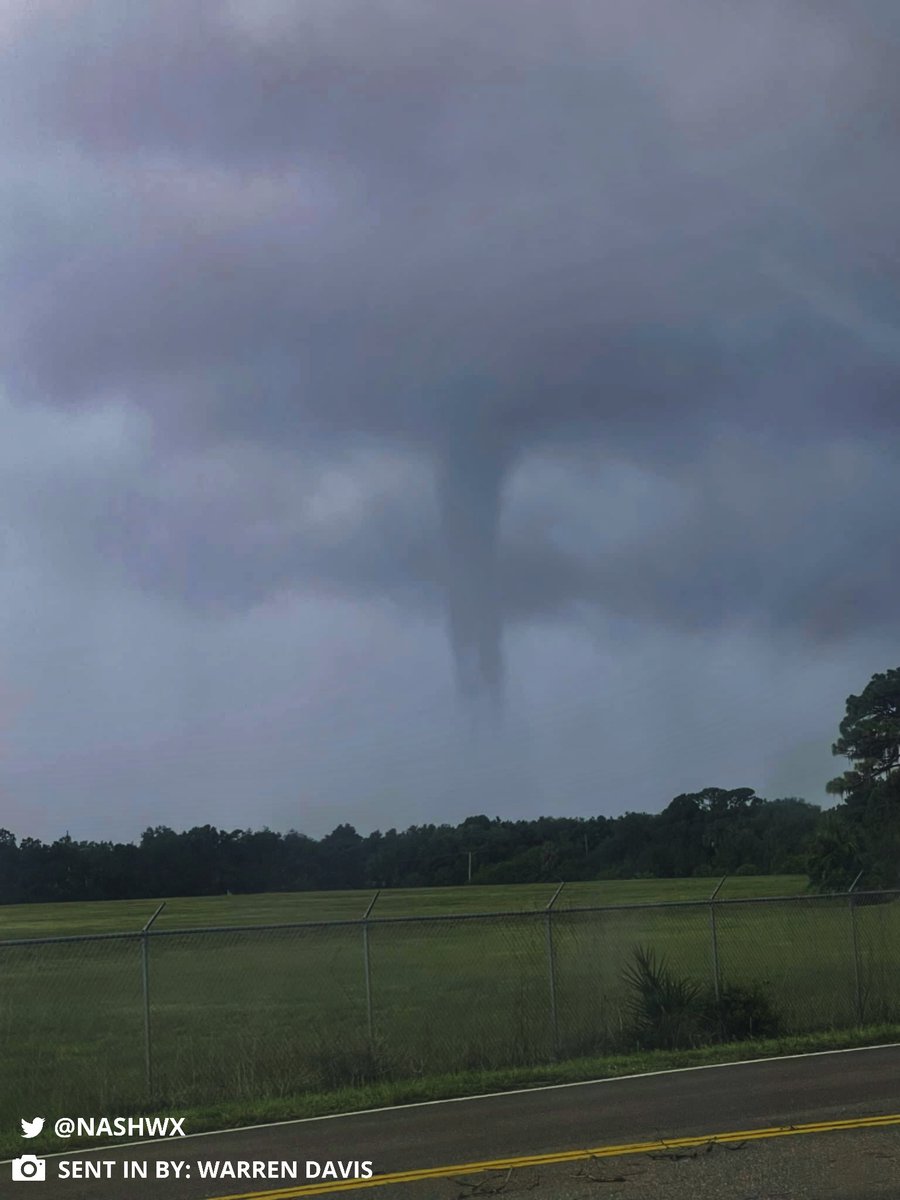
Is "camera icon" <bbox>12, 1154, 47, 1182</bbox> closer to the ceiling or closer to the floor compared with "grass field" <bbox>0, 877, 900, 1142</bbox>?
closer to the ceiling

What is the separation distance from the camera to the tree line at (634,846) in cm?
6450

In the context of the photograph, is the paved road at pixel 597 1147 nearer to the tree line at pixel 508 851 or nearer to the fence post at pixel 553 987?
the fence post at pixel 553 987

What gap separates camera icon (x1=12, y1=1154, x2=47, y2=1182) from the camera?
11.9 m

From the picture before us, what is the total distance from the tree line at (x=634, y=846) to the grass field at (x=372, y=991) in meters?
1.98

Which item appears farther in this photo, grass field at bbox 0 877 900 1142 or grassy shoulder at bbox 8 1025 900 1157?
grass field at bbox 0 877 900 1142

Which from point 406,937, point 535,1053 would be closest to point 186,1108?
point 535,1053

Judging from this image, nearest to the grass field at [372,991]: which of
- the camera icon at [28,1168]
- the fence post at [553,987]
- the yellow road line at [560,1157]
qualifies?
the fence post at [553,987]

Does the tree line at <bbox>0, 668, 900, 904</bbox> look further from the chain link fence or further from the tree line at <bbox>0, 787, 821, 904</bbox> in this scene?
the chain link fence

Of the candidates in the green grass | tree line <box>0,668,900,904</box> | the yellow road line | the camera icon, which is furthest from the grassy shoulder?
tree line <box>0,668,900,904</box>

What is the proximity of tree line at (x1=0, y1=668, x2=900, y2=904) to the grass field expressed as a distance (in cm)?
198

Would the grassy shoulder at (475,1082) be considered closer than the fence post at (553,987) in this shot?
Yes

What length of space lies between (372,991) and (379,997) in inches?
344

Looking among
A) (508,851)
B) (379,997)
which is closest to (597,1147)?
(379,997)

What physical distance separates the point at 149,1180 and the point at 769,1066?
8.71 meters
